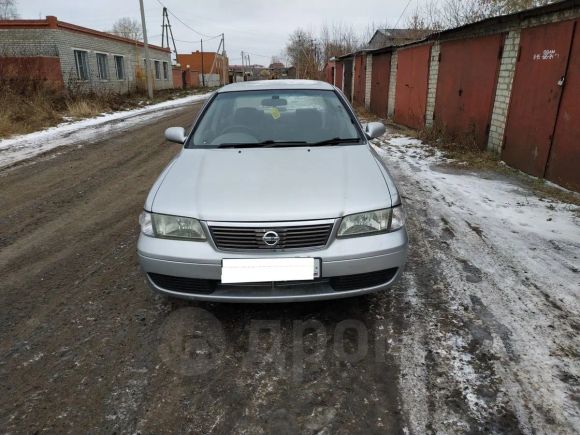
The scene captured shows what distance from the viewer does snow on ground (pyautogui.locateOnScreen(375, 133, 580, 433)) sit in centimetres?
207

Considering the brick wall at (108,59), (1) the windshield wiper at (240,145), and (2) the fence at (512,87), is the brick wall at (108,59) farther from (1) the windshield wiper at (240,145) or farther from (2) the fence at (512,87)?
(1) the windshield wiper at (240,145)

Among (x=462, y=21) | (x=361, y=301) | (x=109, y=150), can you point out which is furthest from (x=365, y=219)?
(x=462, y=21)

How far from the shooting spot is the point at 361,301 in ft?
9.57

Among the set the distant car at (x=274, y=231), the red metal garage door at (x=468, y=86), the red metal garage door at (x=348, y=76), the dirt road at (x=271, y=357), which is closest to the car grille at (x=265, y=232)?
the distant car at (x=274, y=231)

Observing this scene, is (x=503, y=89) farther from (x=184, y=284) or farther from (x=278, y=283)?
(x=184, y=284)

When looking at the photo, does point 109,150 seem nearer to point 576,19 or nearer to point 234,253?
point 234,253

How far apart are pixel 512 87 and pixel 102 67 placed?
77.8 feet

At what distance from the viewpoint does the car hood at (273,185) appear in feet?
7.80

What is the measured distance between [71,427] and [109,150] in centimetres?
791

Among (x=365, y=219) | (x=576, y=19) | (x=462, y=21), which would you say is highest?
(x=462, y=21)

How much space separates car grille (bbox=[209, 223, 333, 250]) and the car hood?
6 centimetres

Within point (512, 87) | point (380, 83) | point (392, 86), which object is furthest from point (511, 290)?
point (380, 83)

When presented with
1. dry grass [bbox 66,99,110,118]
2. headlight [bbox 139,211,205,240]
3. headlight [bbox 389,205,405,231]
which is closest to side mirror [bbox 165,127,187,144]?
headlight [bbox 139,211,205,240]

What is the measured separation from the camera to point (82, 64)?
71.8ft
